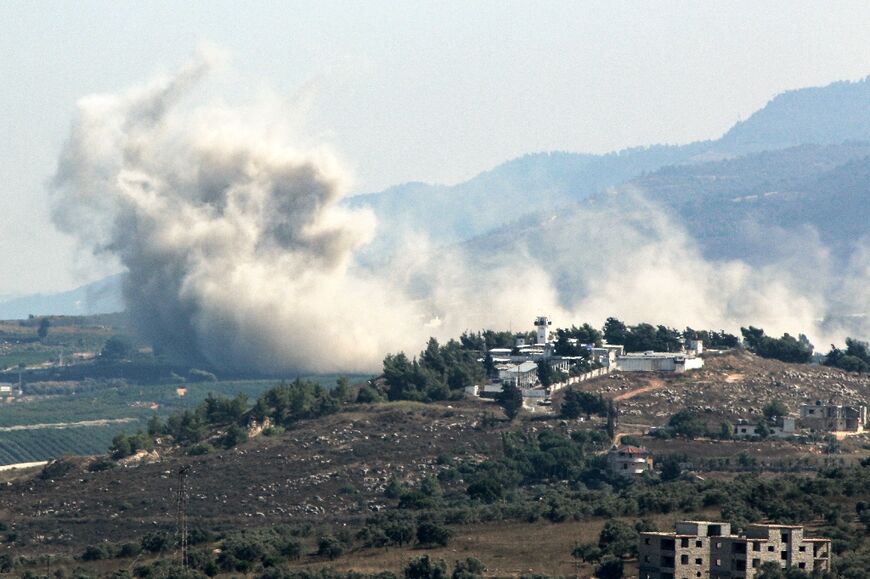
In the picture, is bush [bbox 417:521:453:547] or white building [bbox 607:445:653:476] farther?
white building [bbox 607:445:653:476]

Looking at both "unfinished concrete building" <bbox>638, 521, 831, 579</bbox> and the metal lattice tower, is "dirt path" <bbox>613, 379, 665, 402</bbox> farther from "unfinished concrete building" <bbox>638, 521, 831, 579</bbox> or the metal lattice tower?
"unfinished concrete building" <bbox>638, 521, 831, 579</bbox>

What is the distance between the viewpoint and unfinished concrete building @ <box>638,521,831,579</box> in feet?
200

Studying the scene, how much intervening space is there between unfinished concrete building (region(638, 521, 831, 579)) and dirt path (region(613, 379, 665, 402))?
51.0 m

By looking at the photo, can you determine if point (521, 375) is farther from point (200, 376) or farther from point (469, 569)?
point (200, 376)

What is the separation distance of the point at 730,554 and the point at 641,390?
54297mm

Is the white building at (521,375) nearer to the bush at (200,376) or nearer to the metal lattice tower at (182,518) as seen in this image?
the metal lattice tower at (182,518)

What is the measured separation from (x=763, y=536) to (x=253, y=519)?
110ft

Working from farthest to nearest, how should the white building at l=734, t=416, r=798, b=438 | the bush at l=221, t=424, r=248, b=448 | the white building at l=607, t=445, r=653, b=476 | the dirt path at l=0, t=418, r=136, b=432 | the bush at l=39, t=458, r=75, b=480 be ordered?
the dirt path at l=0, t=418, r=136, b=432 → the white building at l=734, t=416, r=798, b=438 → the bush at l=221, t=424, r=248, b=448 → the bush at l=39, t=458, r=75, b=480 → the white building at l=607, t=445, r=653, b=476

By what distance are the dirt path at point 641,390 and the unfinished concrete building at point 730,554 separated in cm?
5102

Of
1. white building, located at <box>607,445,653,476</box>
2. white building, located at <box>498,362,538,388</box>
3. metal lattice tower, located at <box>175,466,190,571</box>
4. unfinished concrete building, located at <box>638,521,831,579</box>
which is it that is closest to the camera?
unfinished concrete building, located at <box>638,521,831,579</box>

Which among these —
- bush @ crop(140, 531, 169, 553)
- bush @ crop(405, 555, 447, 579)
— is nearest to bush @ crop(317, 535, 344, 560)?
bush @ crop(405, 555, 447, 579)

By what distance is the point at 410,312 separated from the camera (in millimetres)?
173125

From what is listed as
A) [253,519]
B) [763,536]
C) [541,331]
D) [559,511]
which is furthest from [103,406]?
[763,536]

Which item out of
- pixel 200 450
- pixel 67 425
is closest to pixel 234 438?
pixel 200 450
